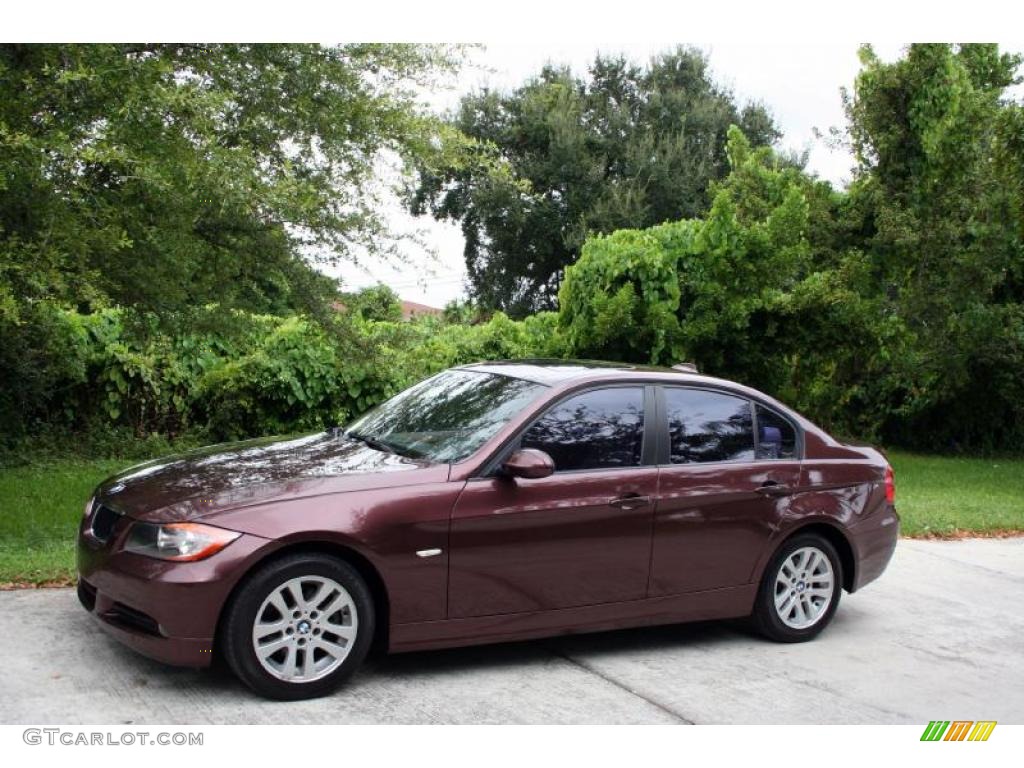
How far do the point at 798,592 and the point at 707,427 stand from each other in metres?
1.13

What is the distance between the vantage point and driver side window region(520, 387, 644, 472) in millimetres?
5820

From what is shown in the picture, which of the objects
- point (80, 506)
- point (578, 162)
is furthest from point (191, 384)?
point (578, 162)

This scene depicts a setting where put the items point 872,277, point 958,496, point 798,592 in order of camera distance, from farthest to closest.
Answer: point 872,277
point 958,496
point 798,592

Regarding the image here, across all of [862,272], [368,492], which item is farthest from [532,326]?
[368,492]

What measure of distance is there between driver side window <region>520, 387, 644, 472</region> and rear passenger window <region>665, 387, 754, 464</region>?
24cm

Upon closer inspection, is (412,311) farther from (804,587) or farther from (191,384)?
(804,587)

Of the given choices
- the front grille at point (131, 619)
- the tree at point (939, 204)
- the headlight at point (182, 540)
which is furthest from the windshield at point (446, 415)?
the tree at point (939, 204)

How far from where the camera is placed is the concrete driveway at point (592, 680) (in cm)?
490

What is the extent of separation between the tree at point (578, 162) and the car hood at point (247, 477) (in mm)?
30757

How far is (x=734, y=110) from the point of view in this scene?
40.6 meters

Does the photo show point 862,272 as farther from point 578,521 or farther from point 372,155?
point 578,521
